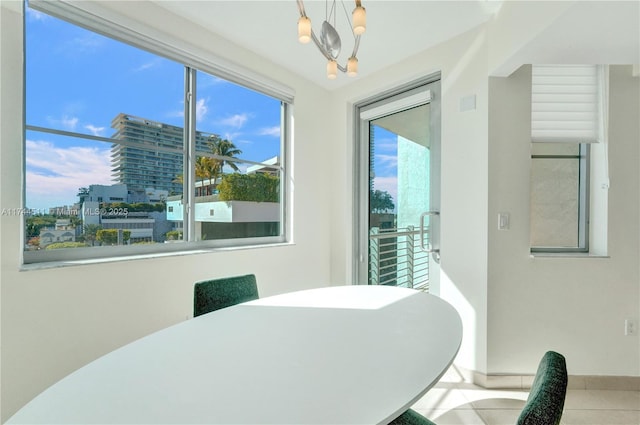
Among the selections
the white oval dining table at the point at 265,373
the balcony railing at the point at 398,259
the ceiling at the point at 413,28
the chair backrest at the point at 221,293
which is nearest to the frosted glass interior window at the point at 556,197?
the ceiling at the point at 413,28

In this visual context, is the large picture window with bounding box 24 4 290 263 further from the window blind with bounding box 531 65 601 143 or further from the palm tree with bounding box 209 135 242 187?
the window blind with bounding box 531 65 601 143

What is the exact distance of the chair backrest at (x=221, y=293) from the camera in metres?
1.58

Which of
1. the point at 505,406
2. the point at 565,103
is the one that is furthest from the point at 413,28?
the point at 505,406

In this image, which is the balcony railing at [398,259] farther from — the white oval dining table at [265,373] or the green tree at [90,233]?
the green tree at [90,233]

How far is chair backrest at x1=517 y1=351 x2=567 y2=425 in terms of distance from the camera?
2.02 ft

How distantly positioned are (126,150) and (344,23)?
1813 mm

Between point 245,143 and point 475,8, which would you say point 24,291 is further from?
point 475,8

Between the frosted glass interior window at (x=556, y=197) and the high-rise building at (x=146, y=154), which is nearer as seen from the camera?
the high-rise building at (x=146, y=154)

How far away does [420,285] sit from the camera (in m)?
2.90

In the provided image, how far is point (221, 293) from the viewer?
165 cm

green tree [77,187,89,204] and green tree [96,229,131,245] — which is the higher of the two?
green tree [77,187,89,204]

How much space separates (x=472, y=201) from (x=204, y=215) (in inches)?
83.7

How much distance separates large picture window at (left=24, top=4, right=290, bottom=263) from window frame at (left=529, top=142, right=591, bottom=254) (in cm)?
248

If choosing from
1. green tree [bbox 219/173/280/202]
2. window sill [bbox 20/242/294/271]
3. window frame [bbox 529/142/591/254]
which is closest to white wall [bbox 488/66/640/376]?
window frame [bbox 529/142/591/254]
